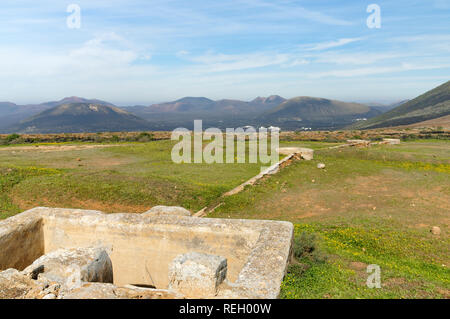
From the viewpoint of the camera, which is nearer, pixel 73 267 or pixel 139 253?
pixel 73 267

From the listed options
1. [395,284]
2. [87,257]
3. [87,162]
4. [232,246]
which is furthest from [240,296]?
[87,162]

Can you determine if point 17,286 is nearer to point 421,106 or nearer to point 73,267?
point 73,267

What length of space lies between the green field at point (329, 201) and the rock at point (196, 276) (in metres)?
1.50

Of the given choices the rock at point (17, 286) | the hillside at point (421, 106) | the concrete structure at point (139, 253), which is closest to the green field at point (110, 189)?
the concrete structure at point (139, 253)

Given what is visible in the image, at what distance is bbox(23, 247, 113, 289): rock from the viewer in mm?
5695

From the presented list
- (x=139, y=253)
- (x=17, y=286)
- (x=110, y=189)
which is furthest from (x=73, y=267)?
(x=110, y=189)

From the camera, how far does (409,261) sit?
8.79 metres

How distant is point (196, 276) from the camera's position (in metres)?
5.09

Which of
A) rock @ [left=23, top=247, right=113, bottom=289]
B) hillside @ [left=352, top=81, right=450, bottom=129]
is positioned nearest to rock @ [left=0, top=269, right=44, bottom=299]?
rock @ [left=23, top=247, right=113, bottom=289]

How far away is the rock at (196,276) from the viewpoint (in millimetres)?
5008

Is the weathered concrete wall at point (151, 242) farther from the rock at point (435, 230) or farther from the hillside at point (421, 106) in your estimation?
the hillside at point (421, 106)

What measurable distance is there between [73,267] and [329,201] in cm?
1305
